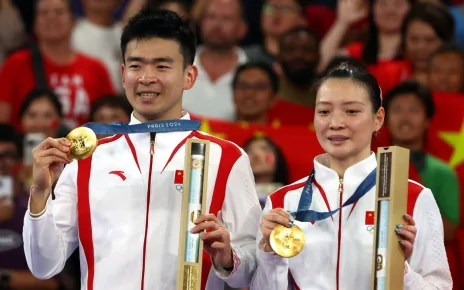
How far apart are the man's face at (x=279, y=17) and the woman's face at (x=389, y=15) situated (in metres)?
0.83

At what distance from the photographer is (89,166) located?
18.9 feet

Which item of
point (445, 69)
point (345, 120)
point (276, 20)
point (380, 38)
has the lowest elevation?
point (345, 120)

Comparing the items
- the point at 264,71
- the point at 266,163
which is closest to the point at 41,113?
the point at 264,71

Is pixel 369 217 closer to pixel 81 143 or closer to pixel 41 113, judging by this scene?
pixel 81 143

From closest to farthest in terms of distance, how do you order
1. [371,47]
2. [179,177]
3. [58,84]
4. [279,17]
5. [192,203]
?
[192,203] < [179,177] < [58,84] < [371,47] < [279,17]

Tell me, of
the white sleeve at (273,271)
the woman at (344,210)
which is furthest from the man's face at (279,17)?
the white sleeve at (273,271)

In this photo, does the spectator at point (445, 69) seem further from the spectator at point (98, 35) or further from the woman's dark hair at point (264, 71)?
the spectator at point (98, 35)

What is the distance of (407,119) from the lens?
27.9 feet

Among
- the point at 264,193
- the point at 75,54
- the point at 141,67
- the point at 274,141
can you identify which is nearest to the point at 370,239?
the point at 141,67

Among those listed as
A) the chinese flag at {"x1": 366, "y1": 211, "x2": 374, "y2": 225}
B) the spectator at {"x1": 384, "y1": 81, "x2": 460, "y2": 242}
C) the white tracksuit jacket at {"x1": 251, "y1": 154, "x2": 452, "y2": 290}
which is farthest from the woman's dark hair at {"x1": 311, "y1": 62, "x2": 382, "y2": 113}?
the spectator at {"x1": 384, "y1": 81, "x2": 460, "y2": 242}

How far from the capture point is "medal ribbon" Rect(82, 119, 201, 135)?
570cm

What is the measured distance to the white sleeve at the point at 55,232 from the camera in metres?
5.42

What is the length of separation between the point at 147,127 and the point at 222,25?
4509 millimetres

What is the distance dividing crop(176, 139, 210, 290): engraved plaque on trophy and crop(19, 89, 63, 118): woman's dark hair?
14.0ft
